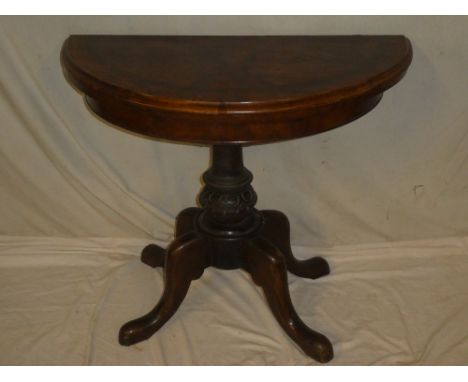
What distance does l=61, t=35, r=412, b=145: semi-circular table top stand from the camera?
2.83 ft

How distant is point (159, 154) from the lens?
1.54 metres

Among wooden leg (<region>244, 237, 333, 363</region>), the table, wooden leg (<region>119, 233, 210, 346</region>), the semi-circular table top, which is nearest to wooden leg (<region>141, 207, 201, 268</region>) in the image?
the table

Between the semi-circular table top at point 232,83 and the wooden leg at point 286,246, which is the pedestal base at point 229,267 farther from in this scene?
Answer: the semi-circular table top at point 232,83

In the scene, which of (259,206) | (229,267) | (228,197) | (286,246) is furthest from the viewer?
(259,206)

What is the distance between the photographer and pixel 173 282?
→ 1300mm

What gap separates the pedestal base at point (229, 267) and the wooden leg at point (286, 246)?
0.03 metres

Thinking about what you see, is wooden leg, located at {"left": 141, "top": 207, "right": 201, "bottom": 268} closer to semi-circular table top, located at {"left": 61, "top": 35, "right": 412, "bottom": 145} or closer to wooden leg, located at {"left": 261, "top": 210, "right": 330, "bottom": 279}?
wooden leg, located at {"left": 261, "top": 210, "right": 330, "bottom": 279}

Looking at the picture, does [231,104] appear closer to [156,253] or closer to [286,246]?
[286,246]

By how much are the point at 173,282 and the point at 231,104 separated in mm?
605

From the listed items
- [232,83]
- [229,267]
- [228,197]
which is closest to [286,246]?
[229,267]

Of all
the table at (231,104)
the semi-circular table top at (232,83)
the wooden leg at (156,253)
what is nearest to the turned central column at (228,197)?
the table at (231,104)

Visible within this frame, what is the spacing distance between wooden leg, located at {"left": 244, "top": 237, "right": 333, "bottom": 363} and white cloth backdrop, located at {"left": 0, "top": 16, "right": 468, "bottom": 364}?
4cm

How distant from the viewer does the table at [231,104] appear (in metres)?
0.87

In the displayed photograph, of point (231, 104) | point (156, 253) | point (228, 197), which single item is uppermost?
point (231, 104)
